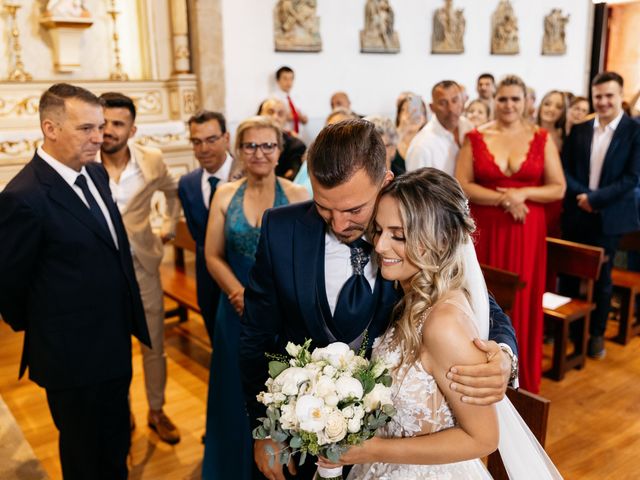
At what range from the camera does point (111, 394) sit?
2.84 m

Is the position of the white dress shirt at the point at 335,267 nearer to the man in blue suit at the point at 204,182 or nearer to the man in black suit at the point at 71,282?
the man in black suit at the point at 71,282

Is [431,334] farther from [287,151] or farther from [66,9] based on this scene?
[66,9]

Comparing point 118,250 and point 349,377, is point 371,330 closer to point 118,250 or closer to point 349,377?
point 349,377

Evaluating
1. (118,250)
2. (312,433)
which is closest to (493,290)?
(118,250)

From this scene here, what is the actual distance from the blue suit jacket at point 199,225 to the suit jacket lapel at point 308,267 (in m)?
1.63

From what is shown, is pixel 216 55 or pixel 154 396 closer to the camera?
pixel 154 396

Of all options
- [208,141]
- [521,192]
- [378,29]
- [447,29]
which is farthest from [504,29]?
[208,141]

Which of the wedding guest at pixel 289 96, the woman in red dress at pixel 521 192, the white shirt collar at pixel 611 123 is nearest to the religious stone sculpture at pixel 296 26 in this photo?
the wedding guest at pixel 289 96

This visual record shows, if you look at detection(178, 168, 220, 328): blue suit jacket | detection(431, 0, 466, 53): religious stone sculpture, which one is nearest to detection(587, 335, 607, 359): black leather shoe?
detection(178, 168, 220, 328): blue suit jacket

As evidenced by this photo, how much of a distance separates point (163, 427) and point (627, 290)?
12.2ft

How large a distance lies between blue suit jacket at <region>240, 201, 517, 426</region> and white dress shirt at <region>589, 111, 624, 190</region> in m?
3.33

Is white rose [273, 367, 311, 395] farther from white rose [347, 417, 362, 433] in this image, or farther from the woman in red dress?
the woman in red dress

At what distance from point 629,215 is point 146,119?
5.99 metres

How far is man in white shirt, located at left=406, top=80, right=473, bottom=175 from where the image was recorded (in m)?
4.54
